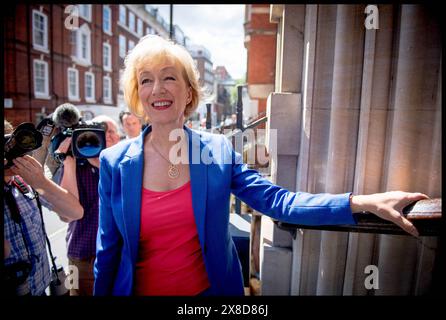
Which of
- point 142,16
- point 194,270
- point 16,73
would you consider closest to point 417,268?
point 194,270

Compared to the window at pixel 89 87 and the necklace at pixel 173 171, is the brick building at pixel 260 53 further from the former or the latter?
the window at pixel 89 87

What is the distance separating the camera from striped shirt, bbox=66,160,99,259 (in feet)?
6.62

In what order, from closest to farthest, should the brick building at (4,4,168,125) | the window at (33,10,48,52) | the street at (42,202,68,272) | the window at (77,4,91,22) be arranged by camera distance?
the street at (42,202,68,272) → the brick building at (4,4,168,125) → the window at (33,10,48,52) → the window at (77,4,91,22)

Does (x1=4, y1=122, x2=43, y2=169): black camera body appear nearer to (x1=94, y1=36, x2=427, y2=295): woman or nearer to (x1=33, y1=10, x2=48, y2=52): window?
(x1=94, y1=36, x2=427, y2=295): woman

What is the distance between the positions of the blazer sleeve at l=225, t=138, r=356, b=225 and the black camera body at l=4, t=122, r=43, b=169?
2.78ft

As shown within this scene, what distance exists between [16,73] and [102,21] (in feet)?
27.3

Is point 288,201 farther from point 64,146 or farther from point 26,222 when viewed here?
point 64,146

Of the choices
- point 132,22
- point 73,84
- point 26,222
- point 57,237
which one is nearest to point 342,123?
point 26,222

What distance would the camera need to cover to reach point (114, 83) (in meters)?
22.2

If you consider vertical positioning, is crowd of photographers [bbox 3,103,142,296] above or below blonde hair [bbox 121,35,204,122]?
below

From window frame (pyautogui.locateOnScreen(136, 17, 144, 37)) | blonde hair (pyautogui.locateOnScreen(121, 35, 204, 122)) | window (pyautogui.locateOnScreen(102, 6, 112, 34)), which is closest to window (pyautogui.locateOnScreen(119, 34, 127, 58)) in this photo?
window (pyautogui.locateOnScreen(102, 6, 112, 34))

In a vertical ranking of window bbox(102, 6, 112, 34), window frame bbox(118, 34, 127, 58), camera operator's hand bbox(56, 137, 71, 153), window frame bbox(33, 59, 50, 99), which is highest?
window bbox(102, 6, 112, 34)

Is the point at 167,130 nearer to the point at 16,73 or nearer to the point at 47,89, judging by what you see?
the point at 16,73

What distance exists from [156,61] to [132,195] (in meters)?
0.58
